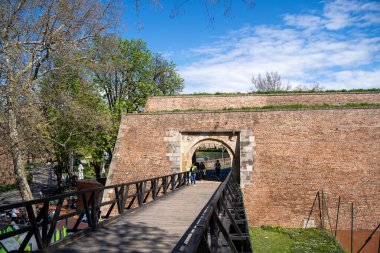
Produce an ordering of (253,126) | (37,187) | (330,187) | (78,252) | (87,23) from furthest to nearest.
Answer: (37,187), (253,126), (330,187), (87,23), (78,252)

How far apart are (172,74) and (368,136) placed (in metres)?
18.4

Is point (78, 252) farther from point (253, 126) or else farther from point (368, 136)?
point (368, 136)

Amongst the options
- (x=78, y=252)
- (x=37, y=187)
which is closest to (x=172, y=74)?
(x=37, y=187)

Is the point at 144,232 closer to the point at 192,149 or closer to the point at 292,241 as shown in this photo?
the point at 292,241

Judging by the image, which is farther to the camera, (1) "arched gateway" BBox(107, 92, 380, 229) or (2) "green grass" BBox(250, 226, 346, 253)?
(1) "arched gateway" BBox(107, 92, 380, 229)

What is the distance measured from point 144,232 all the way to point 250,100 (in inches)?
540

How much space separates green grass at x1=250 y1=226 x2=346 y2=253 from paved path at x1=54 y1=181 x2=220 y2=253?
4.31 m

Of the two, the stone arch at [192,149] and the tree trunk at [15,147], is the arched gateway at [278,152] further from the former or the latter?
the tree trunk at [15,147]

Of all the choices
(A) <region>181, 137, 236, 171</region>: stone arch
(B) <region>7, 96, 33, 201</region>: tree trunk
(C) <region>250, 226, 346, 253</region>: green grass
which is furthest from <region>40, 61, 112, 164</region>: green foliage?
(C) <region>250, 226, 346, 253</region>: green grass

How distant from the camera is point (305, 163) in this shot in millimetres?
13820

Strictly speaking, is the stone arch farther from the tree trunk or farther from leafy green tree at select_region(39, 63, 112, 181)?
the tree trunk

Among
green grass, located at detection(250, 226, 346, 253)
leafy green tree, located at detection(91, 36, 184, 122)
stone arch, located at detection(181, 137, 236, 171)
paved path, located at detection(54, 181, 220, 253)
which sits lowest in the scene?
green grass, located at detection(250, 226, 346, 253)

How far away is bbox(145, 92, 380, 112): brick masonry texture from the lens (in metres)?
17.2

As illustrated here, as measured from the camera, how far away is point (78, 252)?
426 centimetres
